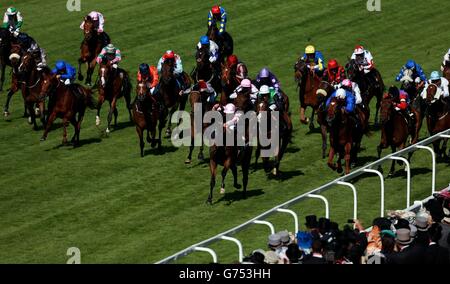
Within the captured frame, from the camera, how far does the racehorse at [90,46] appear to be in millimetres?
27344

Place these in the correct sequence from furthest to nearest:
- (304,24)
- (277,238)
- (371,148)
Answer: (304,24) < (371,148) < (277,238)

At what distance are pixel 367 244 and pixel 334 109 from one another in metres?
6.99

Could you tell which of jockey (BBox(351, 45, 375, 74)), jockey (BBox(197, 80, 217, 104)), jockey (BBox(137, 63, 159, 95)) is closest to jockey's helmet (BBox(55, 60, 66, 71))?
jockey (BBox(137, 63, 159, 95))

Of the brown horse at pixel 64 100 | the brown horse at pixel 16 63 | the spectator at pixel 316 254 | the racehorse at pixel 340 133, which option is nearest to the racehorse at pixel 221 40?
the brown horse at pixel 64 100

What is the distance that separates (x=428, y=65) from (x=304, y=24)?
4.76 m

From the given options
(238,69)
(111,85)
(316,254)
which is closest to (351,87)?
(238,69)

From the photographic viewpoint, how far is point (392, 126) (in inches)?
832

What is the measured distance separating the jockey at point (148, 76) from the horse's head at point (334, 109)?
4038 millimetres

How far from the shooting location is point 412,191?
66.0ft

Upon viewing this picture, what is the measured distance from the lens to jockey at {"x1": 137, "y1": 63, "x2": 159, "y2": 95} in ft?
73.8

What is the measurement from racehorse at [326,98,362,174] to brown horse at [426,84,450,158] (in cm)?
156
